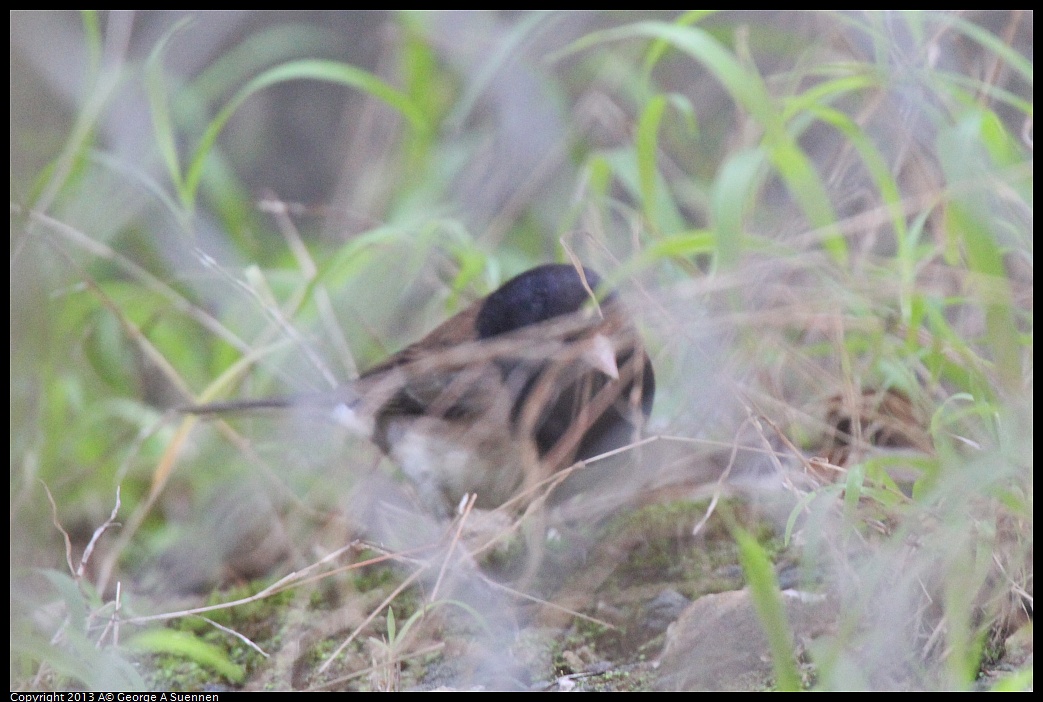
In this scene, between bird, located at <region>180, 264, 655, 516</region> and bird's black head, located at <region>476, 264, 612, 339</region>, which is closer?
bird, located at <region>180, 264, 655, 516</region>

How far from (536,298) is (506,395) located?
0.25 meters

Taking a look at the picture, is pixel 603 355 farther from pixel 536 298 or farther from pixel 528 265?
pixel 528 265

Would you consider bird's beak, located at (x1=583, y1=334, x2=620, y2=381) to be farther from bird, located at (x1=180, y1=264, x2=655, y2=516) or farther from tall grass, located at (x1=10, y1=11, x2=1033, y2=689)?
tall grass, located at (x1=10, y1=11, x2=1033, y2=689)

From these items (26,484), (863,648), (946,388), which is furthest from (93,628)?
(946,388)

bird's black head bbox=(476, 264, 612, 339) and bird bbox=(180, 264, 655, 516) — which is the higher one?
bird's black head bbox=(476, 264, 612, 339)

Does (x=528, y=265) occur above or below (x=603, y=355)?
below

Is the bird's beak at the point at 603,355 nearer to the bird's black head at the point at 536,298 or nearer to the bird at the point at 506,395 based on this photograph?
the bird at the point at 506,395

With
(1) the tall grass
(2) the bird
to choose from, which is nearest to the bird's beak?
(2) the bird

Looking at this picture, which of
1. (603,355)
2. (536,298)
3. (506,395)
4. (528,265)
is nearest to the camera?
(603,355)

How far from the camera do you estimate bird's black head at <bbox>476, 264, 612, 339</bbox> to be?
2.05m

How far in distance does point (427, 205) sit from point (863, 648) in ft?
7.01

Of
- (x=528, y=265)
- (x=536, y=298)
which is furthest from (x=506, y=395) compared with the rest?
(x=528, y=265)

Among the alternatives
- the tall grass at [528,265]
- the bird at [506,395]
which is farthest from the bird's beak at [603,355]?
the tall grass at [528,265]

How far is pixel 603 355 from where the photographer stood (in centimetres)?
180
